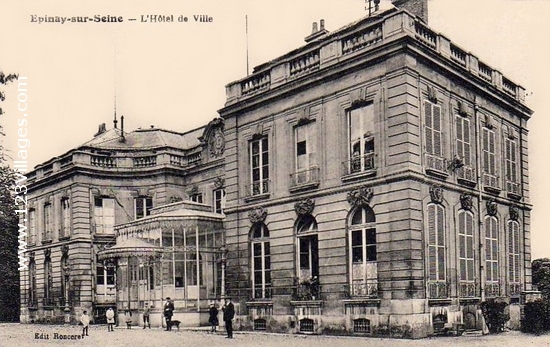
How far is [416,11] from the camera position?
21453 mm

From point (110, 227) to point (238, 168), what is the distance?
35.6 feet

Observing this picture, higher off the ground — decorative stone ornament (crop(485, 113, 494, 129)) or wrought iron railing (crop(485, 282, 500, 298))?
decorative stone ornament (crop(485, 113, 494, 129))

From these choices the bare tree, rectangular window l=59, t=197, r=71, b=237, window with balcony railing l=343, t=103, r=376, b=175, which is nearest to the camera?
window with balcony railing l=343, t=103, r=376, b=175

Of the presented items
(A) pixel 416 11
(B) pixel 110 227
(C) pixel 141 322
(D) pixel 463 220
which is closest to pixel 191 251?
(C) pixel 141 322

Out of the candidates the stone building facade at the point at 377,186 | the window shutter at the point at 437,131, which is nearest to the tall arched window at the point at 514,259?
the stone building facade at the point at 377,186

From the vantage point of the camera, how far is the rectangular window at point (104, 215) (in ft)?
101

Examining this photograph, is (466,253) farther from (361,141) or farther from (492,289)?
(361,141)

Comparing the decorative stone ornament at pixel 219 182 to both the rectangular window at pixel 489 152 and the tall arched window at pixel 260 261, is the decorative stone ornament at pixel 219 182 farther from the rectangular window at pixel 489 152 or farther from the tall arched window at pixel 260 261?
the rectangular window at pixel 489 152

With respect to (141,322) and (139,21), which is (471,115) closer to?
(139,21)

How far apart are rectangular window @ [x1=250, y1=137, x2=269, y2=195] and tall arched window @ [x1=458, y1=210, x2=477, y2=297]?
6.23 meters

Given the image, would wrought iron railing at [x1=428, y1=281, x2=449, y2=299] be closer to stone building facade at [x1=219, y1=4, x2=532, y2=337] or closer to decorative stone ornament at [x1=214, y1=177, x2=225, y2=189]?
stone building facade at [x1=219, y1=4, x2=532, y2=337]

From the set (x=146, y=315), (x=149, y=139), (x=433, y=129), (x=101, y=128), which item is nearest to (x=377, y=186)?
(x=433, y=129)

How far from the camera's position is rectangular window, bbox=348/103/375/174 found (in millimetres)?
18250

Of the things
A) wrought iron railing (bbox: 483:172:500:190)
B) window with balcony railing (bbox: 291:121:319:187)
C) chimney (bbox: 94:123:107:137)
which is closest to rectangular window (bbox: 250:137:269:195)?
window with balcony railing (bbox: 291:121:319:187)
